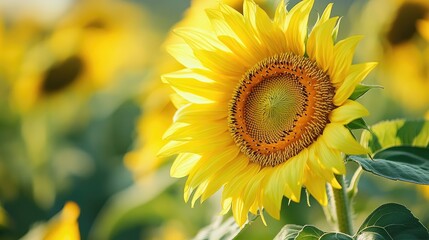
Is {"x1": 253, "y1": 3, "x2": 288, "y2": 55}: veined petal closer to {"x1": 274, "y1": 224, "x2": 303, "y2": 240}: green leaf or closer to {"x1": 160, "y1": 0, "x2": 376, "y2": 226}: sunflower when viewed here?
{"x1": 160, "y1": 0, "x2": 376, "y2": 226}: sunflower

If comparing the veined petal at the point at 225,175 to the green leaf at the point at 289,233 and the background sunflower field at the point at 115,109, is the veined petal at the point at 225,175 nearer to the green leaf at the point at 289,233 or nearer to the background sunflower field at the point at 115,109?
the green leaf at the point at 289,233

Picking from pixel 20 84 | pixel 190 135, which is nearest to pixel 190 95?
pixel 190 135

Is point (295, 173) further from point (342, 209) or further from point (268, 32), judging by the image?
point (268, 32)

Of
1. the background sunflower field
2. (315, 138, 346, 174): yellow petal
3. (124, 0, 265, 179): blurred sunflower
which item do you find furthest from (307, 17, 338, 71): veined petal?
(124, 0, 265, 179): blurred sunflower

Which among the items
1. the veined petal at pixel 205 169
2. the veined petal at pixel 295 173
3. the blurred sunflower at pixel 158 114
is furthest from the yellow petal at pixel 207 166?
the blurred sunflower at pixel 158 114

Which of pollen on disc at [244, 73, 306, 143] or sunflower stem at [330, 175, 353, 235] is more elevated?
pollen on disc at [244, 73, 306, 143]

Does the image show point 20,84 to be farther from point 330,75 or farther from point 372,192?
point 330,75

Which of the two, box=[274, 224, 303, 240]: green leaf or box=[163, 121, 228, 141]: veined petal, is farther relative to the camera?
box=[163, 121, 228, 141]: veined petal
